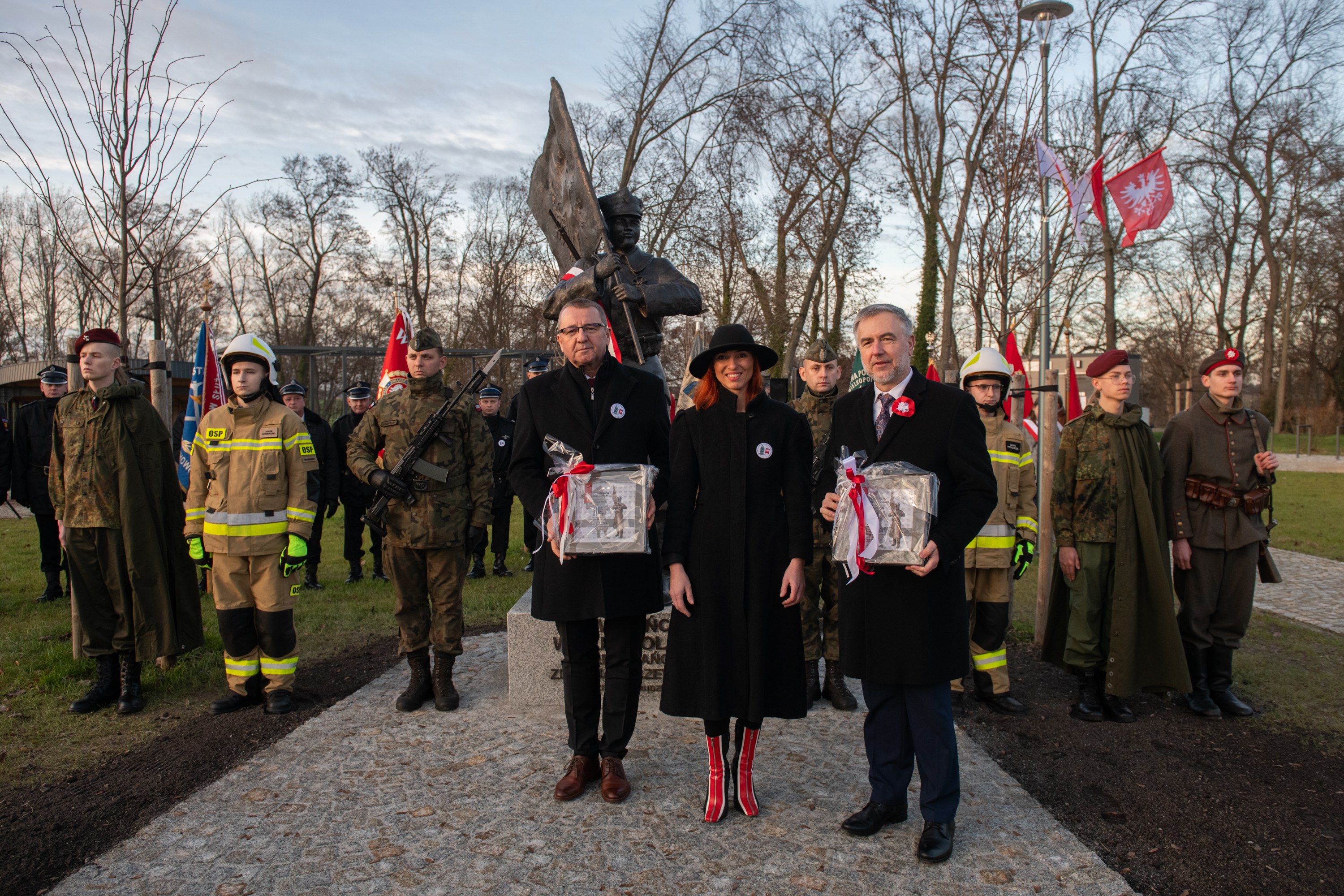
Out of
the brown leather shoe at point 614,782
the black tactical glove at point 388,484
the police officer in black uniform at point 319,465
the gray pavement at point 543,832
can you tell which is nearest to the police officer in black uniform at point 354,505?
the police officer in black uniform at point 319,465

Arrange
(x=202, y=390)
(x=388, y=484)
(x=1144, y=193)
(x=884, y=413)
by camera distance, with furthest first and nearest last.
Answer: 1. (x=1144, y=193)
2. (x=202, y=390)
3. (x=388, y=484)
4. (x=884, y=413)

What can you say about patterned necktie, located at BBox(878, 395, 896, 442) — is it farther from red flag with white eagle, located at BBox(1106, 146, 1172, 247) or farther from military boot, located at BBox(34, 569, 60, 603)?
military boot, located at BBox(34, 569, 60, 603)

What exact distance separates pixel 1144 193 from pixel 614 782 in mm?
6723

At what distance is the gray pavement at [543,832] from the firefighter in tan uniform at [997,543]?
799mm

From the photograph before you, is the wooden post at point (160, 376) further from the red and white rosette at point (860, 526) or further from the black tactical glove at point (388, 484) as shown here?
the red and white rosette at point (860, 526)

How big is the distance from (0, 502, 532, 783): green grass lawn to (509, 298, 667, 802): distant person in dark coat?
8.61 ft

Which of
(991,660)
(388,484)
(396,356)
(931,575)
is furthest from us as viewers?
(396,356)

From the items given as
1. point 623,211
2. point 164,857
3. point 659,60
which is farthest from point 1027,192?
point 164,857

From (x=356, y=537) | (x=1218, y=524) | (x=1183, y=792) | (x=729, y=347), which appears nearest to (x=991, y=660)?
(x=1183, y=792)

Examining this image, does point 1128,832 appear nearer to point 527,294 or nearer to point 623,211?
point 623,211

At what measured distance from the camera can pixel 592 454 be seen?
353 cm

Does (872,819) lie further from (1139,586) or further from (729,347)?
(1139,586)

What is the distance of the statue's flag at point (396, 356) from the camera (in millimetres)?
8141

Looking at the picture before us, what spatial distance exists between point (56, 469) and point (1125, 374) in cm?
633
